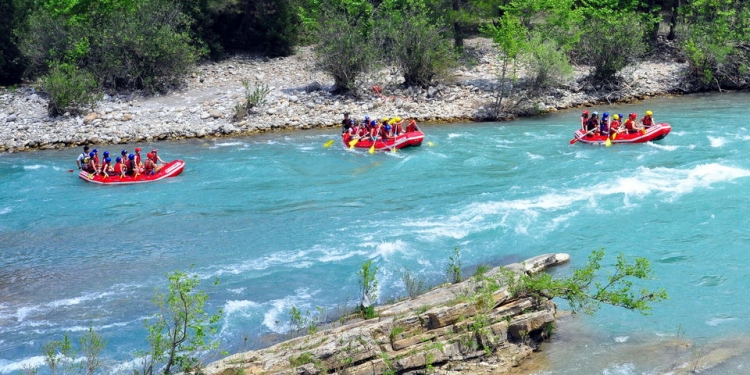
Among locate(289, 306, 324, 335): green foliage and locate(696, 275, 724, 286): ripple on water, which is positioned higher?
locate(289, 306, 324, 335): green foliage

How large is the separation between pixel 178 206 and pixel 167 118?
9.53m

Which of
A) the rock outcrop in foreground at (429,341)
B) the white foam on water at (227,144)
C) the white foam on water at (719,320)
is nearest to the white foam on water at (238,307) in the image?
the rock outcrop in foreground at (429,341)

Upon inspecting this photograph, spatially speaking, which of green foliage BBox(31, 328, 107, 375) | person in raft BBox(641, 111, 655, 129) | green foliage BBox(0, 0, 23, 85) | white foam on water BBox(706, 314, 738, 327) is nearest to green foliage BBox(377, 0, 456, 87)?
person in raft BBox(641, 111, 655, 129)

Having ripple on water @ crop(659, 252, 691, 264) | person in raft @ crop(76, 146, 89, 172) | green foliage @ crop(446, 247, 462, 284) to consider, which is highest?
person in raft @ crop(76, 146, 89, 172)

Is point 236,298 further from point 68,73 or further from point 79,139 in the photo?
point 68,73

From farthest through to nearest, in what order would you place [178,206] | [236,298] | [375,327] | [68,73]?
[68,73] → [178,206] → [236,298] → [375,327]

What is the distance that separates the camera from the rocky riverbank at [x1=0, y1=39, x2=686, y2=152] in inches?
1083

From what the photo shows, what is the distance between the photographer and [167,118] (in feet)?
93.8

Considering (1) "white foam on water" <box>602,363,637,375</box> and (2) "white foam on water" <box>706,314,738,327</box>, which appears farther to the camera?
(2) "white foam on water" <box>706,314,738,327</box>

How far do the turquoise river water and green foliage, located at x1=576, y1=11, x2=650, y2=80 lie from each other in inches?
248

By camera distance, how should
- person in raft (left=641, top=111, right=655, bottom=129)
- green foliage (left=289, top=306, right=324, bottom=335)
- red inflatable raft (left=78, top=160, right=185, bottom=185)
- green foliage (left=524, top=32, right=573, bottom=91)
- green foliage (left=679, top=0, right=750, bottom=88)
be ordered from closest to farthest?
1. green foliage (left=289, top=306, right=324, bottom=335)
2. red inflatable raft (left=78, top=160, right=185, bottom=185)
3. person in raft (left=641, top=111, right=655, bottom=129)
4. green foliage (left=524, top=32, right=573, bottom=91)
5. green foliage (left=679, top=0, right=750, bottom=88)

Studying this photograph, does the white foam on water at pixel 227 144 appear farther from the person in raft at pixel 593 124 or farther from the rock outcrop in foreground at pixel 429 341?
the rock outcrop in foreground at pixel 429 341

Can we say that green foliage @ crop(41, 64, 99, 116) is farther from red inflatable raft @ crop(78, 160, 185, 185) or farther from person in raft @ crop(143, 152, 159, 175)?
person in raft @ crop(143, 152, 159, 175)

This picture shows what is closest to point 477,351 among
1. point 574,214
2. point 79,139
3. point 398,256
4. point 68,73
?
point 398,256
